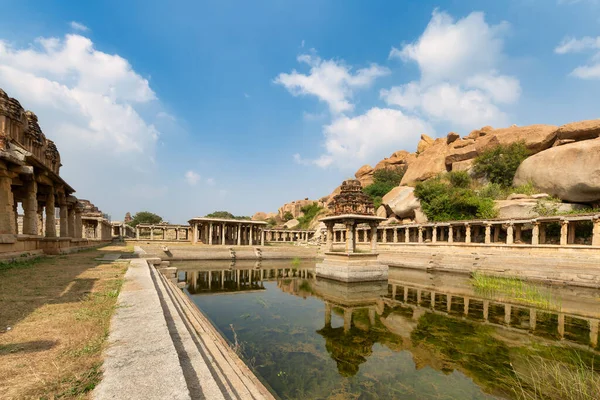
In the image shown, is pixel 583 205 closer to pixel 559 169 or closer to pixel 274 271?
pixel 559 169

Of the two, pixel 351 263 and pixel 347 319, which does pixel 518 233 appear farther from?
pixel 347 319

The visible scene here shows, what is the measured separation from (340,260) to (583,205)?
25498mm

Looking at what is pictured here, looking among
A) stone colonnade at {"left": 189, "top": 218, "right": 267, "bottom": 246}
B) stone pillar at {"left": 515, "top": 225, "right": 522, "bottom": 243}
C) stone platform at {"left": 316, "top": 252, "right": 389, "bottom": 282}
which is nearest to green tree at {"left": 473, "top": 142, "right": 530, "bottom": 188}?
stone pillar at {"left": 515, "top": 225, "right": 522, "bottom": 243}

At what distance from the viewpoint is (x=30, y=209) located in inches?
542

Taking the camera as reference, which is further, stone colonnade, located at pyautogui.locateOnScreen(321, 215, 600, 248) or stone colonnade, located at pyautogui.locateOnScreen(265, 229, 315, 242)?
stone colonnade, located at pyautogui.locateOnScreen(265, 229, 315, 242)

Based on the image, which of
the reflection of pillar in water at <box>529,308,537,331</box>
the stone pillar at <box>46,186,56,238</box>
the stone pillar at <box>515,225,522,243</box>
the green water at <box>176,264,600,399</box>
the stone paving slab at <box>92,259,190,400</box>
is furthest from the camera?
the stone pillar at <box>515,225,522,243</box>

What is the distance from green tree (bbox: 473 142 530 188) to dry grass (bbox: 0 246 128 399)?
41757 mm

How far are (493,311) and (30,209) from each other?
2170 centimetres

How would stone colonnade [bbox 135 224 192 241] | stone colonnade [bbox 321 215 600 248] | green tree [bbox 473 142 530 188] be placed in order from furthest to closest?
1. stone colonnade [bbox 135 224 192 241]
2. green tree [bbox 473 142 530 188]
3. stone colonnade [bbox 321 215 600 248]

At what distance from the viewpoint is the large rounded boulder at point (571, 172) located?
23.9 meters

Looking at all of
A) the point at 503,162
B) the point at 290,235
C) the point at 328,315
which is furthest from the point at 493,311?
the point at 290,235

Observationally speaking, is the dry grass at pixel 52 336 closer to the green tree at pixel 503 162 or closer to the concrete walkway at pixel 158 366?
the concrete walkway at pixel 158 366

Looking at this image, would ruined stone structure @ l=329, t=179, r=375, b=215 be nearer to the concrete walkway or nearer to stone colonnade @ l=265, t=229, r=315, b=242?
the concrete walkway

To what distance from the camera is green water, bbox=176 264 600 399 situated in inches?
217
